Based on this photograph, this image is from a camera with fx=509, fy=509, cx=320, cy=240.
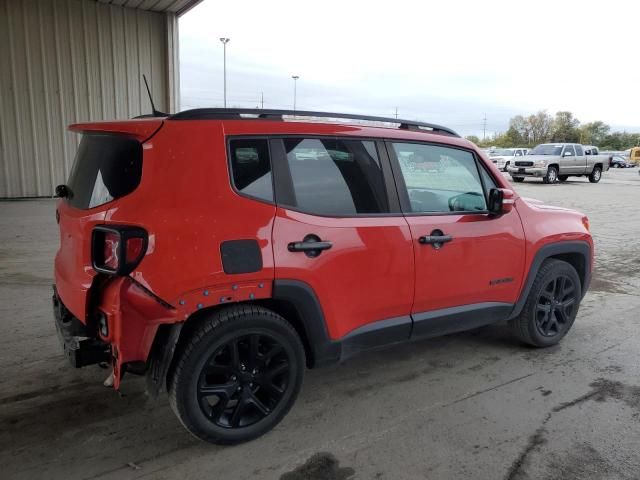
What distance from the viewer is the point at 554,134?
81.8m

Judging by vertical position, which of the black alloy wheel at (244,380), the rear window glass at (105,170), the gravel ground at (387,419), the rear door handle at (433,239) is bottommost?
the gravel ground at (387,419)

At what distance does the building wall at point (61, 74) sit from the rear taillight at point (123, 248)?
13042 mm

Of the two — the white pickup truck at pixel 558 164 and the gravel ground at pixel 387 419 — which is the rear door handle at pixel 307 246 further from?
the white pickup truck at pixel 558 164

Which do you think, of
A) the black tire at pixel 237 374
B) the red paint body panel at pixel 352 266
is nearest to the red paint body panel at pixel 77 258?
the black tire at pixel 237 374

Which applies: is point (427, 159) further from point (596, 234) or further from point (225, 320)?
point (596, 234)

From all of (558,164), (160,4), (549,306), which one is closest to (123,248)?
(549,306)

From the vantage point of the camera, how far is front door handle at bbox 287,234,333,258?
2.79m

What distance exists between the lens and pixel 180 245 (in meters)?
2.52

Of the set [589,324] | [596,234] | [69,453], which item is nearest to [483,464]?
[69,453]

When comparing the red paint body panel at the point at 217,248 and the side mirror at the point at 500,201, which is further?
the side mirror at the point at 500,201

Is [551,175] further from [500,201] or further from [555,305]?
[500,201]

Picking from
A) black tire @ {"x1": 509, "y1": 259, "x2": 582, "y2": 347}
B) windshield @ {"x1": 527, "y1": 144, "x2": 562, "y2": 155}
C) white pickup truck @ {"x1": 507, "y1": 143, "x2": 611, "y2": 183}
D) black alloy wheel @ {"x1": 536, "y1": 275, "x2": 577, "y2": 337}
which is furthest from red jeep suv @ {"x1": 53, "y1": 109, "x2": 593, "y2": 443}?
windshield @ {"x1": 527, "y1": 144, "x2": 562, "y2": 155}

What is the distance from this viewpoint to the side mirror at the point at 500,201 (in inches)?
142

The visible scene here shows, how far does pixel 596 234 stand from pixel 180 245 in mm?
9939
